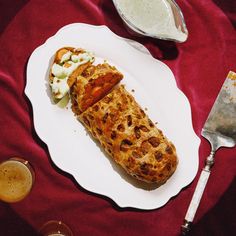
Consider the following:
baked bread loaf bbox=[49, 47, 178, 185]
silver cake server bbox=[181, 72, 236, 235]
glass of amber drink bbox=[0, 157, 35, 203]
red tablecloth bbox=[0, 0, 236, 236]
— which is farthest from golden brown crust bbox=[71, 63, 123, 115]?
silver cake server bbox=[181, 72, 236, 235]

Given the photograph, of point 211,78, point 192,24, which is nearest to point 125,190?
point 211,78

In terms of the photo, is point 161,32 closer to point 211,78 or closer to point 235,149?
point 211,78

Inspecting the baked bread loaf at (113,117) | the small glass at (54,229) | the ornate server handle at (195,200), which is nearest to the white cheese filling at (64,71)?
the baked bread loaf at (113,117)

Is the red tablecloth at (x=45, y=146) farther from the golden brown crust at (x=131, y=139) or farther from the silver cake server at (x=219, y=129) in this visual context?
the golden brown crust at (x=131, y=139)

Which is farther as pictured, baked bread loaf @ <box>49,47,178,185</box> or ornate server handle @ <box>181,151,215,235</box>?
ornate server handle @ <box>181,151,215,235</box>

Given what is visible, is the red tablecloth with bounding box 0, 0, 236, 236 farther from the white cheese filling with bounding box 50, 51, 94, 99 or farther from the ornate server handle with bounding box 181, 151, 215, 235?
the white cheese filling with bounding box 50, 51, 94, 99

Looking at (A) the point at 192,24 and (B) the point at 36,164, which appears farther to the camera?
(A) the point at 192,24
